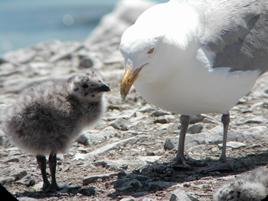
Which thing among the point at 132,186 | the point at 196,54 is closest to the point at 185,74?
the point at 196,54

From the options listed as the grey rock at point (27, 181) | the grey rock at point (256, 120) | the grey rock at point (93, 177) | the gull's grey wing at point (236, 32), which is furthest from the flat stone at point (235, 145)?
the grey rock at point (27, 181)

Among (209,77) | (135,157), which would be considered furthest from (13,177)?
(209,77)

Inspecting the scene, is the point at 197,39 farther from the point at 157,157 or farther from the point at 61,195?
the point at 61,195

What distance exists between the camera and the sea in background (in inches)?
950

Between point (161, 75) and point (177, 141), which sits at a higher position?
point (161, 75)

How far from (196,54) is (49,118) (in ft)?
5.33

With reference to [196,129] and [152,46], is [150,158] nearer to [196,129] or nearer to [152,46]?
[196,129]

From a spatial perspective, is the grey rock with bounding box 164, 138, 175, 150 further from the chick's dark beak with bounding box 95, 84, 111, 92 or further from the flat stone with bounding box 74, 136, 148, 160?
the chick's dark beak with bounding box 95, 84, 111, 92

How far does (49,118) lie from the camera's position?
534 cm

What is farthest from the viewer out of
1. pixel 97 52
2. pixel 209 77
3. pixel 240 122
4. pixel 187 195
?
A: pixel 97 52

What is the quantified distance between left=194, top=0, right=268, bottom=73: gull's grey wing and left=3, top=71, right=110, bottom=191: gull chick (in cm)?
128

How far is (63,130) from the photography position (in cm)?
537

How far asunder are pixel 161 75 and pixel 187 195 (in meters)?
1.22

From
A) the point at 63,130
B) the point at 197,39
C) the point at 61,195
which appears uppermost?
the point at 197,39
